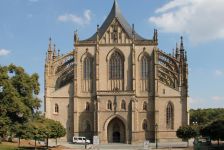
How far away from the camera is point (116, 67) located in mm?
89688

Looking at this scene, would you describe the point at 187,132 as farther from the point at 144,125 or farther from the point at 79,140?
the point at 79,140

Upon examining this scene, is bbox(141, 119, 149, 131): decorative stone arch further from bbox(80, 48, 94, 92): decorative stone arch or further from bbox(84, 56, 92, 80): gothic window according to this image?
bbox(84, 56, 92, 80): gothic window

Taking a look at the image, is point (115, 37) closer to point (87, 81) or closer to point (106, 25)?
point (106, 25)

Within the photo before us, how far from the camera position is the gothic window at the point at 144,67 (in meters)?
89.3

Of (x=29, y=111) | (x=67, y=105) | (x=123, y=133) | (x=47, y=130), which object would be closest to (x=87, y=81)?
(x=67, y=105)

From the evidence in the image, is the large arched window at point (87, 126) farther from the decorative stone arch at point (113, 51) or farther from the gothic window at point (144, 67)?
the gothic window at point (144, 67)

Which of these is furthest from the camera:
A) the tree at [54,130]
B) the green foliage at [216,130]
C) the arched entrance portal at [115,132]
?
the arched entrance portal at [115,132]

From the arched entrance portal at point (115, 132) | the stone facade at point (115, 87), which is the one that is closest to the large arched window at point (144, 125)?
the stone facade at point (115, 87)

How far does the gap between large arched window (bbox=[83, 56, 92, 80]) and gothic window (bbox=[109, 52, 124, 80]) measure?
12.5ft

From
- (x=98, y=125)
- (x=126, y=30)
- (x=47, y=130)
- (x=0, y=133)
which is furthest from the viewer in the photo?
(x=126, y=30)

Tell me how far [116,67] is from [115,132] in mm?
12256

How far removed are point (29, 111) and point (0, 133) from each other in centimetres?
406

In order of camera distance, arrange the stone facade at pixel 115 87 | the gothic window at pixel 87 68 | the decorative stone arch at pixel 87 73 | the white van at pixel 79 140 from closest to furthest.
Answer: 1. the white van at pixel 79 140
2. the stone facade at pixel 115 87
3. the decorative stone arch at pixel 87 73
4. the gothic window at pixel 87 68

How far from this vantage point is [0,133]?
5228cm
